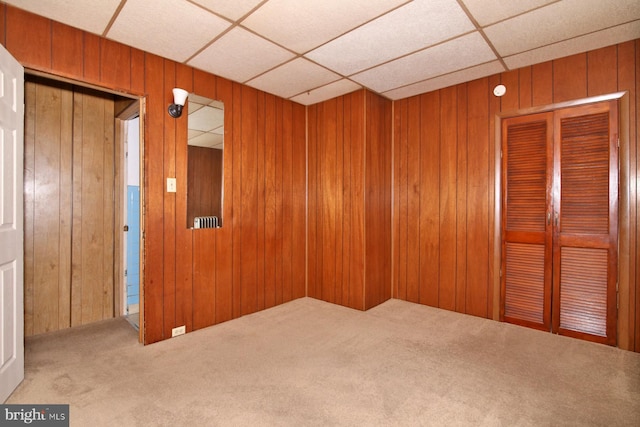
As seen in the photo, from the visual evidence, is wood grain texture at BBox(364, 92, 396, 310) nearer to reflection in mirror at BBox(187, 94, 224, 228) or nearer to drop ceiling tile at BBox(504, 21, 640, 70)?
drop ceiling tile at BBox(504, 21, 640, 70)

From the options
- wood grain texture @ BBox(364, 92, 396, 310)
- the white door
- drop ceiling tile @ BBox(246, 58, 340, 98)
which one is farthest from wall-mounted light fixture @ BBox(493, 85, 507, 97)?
the white door

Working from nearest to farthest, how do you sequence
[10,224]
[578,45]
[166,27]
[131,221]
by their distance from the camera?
[10,224] → [166,27] → [578,45] → [131,221]

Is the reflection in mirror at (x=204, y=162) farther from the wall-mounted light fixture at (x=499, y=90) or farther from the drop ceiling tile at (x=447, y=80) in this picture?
the wall-mounted light fixture at (x=499, y=90)

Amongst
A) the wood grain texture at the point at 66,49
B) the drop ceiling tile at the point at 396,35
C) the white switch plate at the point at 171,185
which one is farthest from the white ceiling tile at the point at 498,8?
the wood grain texture at the point at 66,49

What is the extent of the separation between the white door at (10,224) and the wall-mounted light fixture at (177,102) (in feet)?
3.24

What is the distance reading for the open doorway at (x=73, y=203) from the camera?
2.94 meters

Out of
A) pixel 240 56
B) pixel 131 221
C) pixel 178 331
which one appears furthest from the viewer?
pixel 131 221

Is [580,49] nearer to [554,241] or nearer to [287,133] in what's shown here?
[554,241]

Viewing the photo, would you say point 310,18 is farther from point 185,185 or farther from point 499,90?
point 499,90

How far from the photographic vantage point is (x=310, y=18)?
2242mm

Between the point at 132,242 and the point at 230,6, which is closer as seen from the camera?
the point at 230,6

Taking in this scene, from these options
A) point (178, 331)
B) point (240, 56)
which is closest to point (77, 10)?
point (240, 56)

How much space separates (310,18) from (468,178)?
2286 mm

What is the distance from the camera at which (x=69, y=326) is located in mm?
3137
